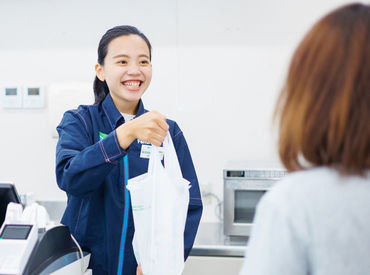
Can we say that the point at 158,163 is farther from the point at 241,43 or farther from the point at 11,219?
the point at 241,43

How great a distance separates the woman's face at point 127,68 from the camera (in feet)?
4.55

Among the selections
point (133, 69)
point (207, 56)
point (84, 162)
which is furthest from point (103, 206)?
point (207, 56)

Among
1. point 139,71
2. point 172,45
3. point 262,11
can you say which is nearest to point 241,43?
point 262,11

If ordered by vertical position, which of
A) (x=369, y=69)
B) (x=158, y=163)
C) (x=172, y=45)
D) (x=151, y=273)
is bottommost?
(x=151, y=273)

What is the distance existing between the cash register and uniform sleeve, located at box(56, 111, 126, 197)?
127 millimetres

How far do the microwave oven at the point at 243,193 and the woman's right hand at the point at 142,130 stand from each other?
35.8 inches

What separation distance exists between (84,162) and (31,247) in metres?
0.25

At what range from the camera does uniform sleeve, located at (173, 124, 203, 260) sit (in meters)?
1.36

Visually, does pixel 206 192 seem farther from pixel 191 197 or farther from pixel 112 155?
pixel 112 155

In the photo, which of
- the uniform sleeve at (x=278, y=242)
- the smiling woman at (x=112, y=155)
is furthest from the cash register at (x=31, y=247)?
the uniform sleeve at (x=278, y=242)

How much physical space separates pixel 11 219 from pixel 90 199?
25cm

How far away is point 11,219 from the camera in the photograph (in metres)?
1.14

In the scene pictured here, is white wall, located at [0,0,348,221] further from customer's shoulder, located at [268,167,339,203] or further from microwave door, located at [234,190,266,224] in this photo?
customer's shoulder, located at [268,167,339,203]

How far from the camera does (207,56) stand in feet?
8.09
